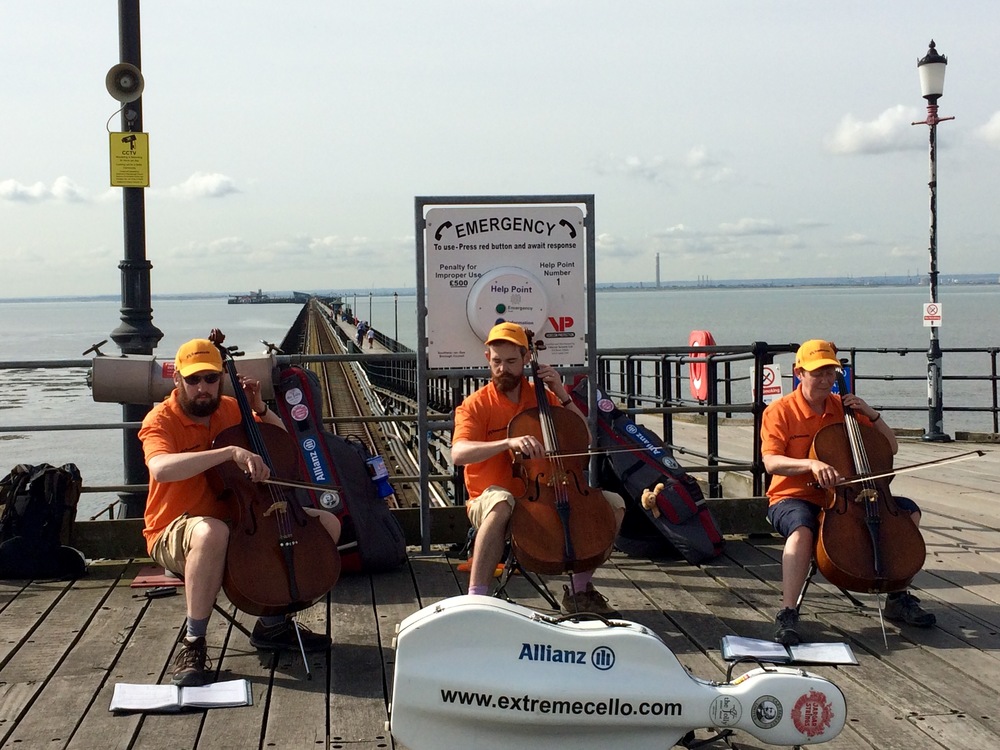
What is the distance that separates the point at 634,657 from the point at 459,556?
2.71m

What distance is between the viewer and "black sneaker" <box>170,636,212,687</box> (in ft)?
12.1

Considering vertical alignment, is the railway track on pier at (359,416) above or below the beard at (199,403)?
below

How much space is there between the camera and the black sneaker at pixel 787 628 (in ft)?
13.2

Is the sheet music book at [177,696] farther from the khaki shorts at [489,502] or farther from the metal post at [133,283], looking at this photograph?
the metal post at [133,283]

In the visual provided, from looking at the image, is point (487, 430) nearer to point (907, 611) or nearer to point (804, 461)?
point (804, 461)

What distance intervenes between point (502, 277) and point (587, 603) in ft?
5.63

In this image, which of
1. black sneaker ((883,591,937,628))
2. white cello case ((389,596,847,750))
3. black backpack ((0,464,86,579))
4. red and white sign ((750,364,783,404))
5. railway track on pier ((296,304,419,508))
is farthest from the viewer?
railway track on pier ((296,304,419,508))

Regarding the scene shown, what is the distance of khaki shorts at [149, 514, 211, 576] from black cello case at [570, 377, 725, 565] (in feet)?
7.29

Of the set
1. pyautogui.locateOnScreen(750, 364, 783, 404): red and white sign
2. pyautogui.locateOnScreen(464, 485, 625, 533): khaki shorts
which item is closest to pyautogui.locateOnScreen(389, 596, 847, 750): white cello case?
pyautogui.locateOnScreen(464, 485, 625, 533): khaki shorts

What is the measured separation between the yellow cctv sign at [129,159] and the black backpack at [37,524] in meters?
1.75

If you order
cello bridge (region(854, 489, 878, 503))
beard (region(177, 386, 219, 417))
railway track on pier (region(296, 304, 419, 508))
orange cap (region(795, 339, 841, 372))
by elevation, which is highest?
orange cap (region(795, 339, 841, 372))

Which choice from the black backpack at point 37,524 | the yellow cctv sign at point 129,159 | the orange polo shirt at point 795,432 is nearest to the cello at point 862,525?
the orange polo shirt at point 795,432

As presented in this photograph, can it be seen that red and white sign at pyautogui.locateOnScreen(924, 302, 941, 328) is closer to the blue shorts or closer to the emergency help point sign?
the emergency help point sign

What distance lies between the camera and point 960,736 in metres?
3.25
